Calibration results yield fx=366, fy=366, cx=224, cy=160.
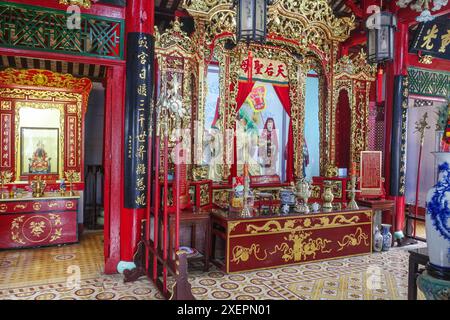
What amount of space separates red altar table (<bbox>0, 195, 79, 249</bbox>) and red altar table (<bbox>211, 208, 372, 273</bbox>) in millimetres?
2227

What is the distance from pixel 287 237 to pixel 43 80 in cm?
432

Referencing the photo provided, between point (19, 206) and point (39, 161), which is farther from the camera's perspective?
point (39, 161)

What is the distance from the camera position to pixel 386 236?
5094 millimetres

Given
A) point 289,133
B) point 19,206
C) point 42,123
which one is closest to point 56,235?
point 19,206

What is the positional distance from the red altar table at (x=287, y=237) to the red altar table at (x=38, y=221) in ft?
7.31

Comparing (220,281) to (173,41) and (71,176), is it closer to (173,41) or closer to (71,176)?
(173,41)

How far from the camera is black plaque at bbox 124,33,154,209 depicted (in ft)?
12.9

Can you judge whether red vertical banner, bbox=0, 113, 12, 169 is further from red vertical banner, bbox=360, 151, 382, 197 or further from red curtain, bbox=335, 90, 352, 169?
red vertical banner, bbox=360, 151, 382, 197

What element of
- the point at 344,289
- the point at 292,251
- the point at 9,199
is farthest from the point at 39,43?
the point at 344,289

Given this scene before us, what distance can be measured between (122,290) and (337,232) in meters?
2.71

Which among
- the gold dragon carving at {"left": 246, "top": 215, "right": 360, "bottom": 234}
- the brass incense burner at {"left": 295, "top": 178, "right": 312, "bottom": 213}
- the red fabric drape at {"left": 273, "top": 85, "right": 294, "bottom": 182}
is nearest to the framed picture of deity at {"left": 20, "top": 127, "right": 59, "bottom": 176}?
the gold dragon carving at {"left": 246, "top": 215, "right": 360, "bottom": 234}

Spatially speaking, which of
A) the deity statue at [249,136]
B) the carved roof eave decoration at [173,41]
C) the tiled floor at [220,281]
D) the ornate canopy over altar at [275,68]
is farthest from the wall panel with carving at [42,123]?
the deity statue at [249,136]
